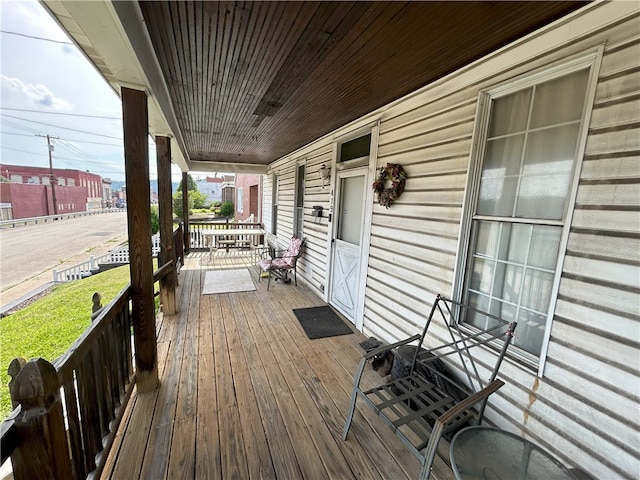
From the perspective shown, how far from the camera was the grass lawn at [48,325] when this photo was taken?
3.80 metres

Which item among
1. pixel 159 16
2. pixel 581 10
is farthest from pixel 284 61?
pixel 581 10

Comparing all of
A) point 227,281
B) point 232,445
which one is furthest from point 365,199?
point 227,281

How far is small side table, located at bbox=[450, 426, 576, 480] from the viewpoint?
3.77 feet

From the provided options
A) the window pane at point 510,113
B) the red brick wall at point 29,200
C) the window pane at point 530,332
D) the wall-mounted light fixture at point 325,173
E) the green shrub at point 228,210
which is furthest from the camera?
the green shrub at point 228,210

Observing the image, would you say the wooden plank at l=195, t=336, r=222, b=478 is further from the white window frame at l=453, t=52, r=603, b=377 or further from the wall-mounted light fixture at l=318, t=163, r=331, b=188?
the wall-mounted light fixture at l=318, t=163, r=331, b=188

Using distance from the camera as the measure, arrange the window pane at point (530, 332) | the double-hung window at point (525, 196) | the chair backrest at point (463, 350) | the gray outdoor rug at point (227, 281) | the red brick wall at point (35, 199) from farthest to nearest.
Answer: the red brick wall at point (35, 199) → the gray outdoor rug at point (227, 281) → the chair backrest at point (463, 350) → the window pane at point (530, 332) → the double-hung window at point (525, 196)

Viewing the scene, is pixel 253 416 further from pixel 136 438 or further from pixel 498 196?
pixel 498 196

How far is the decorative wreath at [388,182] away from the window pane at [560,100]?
1.12m

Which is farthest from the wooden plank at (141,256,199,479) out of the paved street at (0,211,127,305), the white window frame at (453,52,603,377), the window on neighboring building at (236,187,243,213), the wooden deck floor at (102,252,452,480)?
the window on neighboring building at (236,187,243,213)

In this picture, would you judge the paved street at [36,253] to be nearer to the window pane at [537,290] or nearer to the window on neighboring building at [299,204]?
the window on neighboring building at [299,204]

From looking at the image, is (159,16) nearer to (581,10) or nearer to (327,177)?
(581,10)

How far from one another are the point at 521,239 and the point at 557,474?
124 centimetres

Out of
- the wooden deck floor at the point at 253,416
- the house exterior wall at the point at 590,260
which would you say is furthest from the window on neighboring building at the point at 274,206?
the house exterior wall at the point at 590,260

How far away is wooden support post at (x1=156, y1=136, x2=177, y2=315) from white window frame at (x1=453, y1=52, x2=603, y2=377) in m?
3.60
